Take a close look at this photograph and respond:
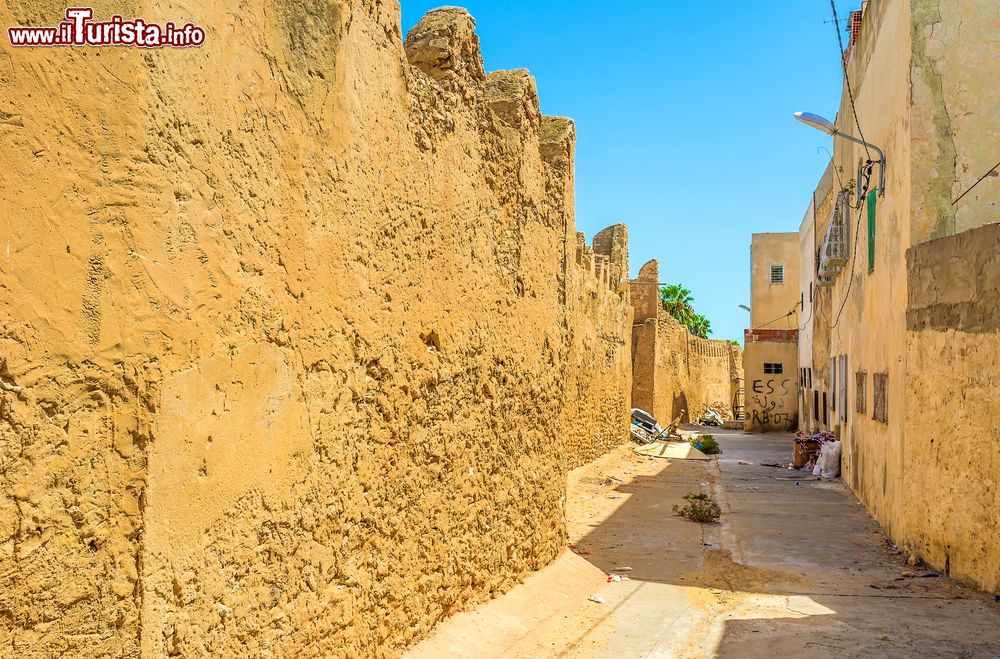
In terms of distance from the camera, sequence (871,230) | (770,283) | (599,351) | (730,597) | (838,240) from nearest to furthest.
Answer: (730,597)
(871,230)
(838,240)
(599,351)
(770,283)

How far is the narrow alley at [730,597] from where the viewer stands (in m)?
6.00

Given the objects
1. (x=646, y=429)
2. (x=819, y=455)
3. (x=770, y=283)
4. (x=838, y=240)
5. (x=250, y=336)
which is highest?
(x=770, y=283)

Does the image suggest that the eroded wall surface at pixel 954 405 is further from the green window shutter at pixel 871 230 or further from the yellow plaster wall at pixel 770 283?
the yellow plaster wall at pixel 770 283

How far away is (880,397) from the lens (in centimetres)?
1072

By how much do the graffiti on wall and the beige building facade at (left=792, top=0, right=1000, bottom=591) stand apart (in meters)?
18.1

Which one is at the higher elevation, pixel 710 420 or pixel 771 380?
pixel 771 380

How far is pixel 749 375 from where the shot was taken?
2988cm

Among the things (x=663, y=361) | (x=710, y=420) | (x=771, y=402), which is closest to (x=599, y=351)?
(x=663, y=361)

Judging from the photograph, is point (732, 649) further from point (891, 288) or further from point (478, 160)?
point (891, 288)

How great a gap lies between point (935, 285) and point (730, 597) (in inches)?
144

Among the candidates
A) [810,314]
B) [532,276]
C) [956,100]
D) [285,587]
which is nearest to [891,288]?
[956,100]

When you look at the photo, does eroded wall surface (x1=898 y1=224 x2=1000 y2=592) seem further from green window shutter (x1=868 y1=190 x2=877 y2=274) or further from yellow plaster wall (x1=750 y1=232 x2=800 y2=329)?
yellow plaster wall (x1=750 y1=232 x2=800 y2=329)

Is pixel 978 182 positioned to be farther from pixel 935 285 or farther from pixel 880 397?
pixel 880 397

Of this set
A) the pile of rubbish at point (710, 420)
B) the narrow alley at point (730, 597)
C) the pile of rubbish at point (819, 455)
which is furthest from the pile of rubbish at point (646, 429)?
the pile of rubbish at point (710, 420)
